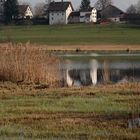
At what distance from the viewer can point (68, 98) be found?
1544 centimetres

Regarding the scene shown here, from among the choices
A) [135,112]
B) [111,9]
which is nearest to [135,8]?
[111,9]

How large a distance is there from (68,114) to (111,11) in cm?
12862

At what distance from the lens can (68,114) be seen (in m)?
12.4

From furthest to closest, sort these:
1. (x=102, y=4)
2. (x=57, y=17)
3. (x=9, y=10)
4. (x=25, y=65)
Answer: (x=102, y=4)
(x=57, y=17)
(x=9, y=10)
(x=25, y=65)

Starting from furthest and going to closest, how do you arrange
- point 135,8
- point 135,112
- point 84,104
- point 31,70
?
point 135,8
point 31,70
point 84,104
point 135,112

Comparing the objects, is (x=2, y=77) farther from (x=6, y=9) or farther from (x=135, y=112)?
(x=6, y=9)

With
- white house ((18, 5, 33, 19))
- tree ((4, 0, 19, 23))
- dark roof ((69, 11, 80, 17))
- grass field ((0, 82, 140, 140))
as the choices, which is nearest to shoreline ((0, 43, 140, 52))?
grass field ((0, 82, 140, 140))

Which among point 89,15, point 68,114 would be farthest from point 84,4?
point 68,114

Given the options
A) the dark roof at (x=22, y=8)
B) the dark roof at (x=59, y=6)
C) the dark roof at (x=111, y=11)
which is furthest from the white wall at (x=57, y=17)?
the dark roof at (x=111, y=11)

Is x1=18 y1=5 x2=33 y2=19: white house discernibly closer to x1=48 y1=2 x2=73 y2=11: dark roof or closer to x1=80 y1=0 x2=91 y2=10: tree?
x1=48 y1=2 x2=73 y2=11: dark roof

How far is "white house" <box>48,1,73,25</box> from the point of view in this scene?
129900 mm

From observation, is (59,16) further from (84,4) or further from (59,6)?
(84,4)

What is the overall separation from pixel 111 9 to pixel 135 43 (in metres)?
78.9

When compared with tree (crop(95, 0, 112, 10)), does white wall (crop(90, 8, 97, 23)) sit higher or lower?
lower
